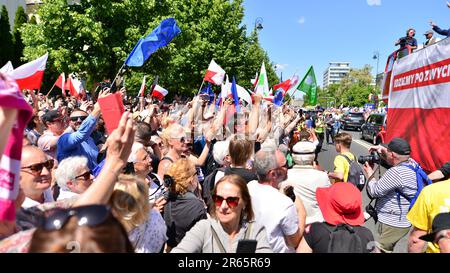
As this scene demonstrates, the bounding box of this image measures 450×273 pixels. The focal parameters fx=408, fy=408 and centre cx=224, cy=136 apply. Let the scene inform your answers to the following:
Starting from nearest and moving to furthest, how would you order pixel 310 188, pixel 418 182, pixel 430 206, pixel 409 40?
pixel 430 206 < pixel 310 188 < pixel 418 182 < pixel 409 40

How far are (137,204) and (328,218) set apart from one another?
1399 mm

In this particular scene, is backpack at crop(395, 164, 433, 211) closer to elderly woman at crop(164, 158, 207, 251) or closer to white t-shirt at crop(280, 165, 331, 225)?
white t-shirt at crop(280, 165, 331, 225)

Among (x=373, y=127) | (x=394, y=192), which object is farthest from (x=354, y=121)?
(x=394, y=192)

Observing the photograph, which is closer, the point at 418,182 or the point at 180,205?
the point at 180,205

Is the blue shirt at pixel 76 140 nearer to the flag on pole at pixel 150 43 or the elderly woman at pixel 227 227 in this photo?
the flag on pole at pixel 150 43

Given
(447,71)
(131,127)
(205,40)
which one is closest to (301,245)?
(131,127)

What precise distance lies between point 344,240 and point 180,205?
1435 mm

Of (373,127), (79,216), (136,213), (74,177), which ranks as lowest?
(373,127)

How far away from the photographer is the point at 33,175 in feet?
9.05

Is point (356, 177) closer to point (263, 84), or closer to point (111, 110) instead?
point (111, 110)

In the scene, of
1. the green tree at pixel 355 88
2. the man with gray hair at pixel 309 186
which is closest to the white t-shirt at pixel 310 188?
the man with gray hair at pixel 309 186

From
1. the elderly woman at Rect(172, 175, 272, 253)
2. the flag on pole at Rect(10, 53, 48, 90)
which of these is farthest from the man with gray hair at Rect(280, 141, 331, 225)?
the flag on pole at Rect(10, 53, 48, 90)

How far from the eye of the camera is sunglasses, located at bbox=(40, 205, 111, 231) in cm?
138
